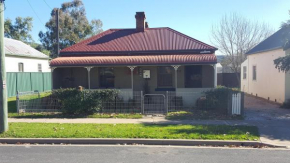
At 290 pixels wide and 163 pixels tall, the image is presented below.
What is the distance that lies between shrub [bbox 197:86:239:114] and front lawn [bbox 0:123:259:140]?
2.80 metres

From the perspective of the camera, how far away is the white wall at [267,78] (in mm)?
15869

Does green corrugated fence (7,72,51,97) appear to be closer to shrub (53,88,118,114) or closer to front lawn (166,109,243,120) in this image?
shrub (53,88,118,114)

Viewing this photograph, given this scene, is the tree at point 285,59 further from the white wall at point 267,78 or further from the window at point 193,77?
the window at point 193,77

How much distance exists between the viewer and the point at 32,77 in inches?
965

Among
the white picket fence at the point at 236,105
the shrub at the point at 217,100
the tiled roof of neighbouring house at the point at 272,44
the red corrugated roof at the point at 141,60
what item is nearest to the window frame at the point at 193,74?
the red corrugated roof at the point at 141,60

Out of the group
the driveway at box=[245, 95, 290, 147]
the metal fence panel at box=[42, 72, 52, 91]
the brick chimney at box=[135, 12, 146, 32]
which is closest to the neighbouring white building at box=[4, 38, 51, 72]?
the metal fence panel at box=[42, 72, 52, 91]

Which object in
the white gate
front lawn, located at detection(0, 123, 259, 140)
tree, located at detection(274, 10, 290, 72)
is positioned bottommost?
front lawn, located at detection(0, 123, 259, 140)

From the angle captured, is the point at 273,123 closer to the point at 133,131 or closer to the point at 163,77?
the point at 133,131

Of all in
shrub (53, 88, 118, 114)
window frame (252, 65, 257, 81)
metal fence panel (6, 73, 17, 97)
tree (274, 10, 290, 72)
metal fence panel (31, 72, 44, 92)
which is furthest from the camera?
metal fence panel (31, 72, 44, 92)

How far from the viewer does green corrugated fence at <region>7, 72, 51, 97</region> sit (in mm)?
20998

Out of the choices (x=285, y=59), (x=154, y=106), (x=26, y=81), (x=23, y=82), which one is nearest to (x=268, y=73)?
(x=285, y=59)

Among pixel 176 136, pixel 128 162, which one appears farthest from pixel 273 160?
pixel 128 162

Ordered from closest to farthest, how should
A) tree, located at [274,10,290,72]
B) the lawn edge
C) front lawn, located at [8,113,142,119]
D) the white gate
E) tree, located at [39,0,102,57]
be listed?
the lawn edge
front lawn, located at [8,113,142,119]
the white gate
tree, located at [274,10,290,72]
tree, located at [39,0,102,57]

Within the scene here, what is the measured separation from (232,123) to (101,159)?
231 inches
